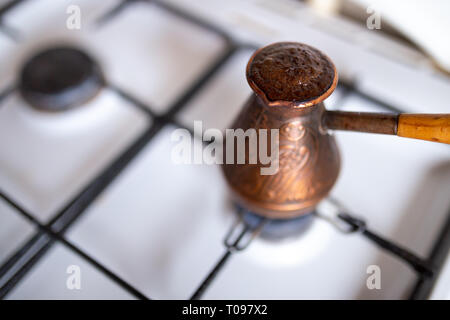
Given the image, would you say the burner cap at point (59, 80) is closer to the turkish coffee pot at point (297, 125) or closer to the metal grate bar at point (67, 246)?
the metal grate bar at point (67, 246)

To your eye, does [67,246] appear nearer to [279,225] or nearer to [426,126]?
[279,225]

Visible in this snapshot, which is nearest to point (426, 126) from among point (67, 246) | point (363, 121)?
point (363, 121)

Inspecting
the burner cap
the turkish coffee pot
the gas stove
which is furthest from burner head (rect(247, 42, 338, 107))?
the burner cap

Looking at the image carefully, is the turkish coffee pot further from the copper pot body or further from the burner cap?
the burner cap

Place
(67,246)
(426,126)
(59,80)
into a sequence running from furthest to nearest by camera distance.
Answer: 1. (59,80)
2. (67,246)
3. (426,126)

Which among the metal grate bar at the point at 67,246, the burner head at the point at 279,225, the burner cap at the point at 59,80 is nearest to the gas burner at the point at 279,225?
the burner head at the point at 279,225

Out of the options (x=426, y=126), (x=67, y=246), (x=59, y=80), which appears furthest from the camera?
(x=59, y=80)

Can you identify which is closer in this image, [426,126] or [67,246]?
[426,126]
